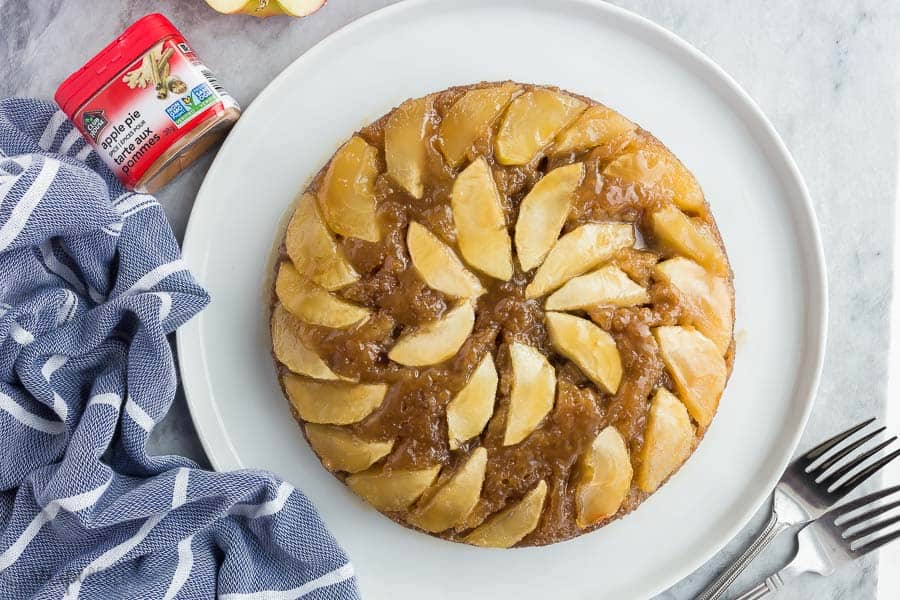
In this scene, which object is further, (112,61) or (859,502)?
(859,502)

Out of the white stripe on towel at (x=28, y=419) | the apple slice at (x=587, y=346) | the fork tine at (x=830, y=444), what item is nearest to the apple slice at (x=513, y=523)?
the apple slice at (x=587, y=346)

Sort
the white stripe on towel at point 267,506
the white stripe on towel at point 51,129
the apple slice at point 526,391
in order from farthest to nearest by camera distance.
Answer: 1. the white stripe on towel at point 51,129
2. the white stripe on towel at point 267,506
3. the apple slice at point 526,391

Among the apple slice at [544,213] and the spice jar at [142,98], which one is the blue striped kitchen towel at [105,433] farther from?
the apple slice at [544,213]

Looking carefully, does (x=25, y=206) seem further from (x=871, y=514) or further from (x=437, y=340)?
(x=871, y=514)

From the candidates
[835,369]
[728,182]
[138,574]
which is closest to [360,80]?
[728,182]

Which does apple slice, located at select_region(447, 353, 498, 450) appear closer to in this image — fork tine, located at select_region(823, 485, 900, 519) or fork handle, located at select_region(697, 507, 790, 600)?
fork handle, located at select_region(697, 507, 790, 600)

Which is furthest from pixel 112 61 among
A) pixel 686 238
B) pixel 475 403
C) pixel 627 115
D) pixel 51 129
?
pixel 686 238
